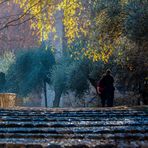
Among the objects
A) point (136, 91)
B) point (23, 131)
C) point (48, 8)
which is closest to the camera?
point (23, 131)

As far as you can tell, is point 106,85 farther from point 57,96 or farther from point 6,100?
point 57,96

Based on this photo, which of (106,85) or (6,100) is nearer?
(6,100)

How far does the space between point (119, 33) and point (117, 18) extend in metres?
0.70

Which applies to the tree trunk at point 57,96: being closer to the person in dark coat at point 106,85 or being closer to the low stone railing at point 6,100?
the low stone railing at point 6,100

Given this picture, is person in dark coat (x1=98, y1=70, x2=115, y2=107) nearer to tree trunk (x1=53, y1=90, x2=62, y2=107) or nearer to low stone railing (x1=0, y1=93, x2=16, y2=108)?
low stone railing (x1=0, y1=93, x2=16, y2=108)

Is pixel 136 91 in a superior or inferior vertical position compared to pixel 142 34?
inferior

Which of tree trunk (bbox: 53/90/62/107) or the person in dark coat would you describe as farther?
tree trunk (bbox: 53/90/62/107)

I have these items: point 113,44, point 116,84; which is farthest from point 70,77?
point 113,44

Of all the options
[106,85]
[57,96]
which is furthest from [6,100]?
[57,96]

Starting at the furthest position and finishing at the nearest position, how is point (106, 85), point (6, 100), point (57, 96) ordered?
point (57, 96) < point (106, 85) < point (6, 100)

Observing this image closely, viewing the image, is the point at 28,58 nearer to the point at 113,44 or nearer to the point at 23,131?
the point at 113,44

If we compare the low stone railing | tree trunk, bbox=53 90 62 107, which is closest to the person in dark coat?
the low stone railing

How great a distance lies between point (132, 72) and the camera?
2053 cm

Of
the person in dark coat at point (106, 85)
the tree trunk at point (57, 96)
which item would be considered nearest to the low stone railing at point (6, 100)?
the person in dark coat at point (106, 85)
